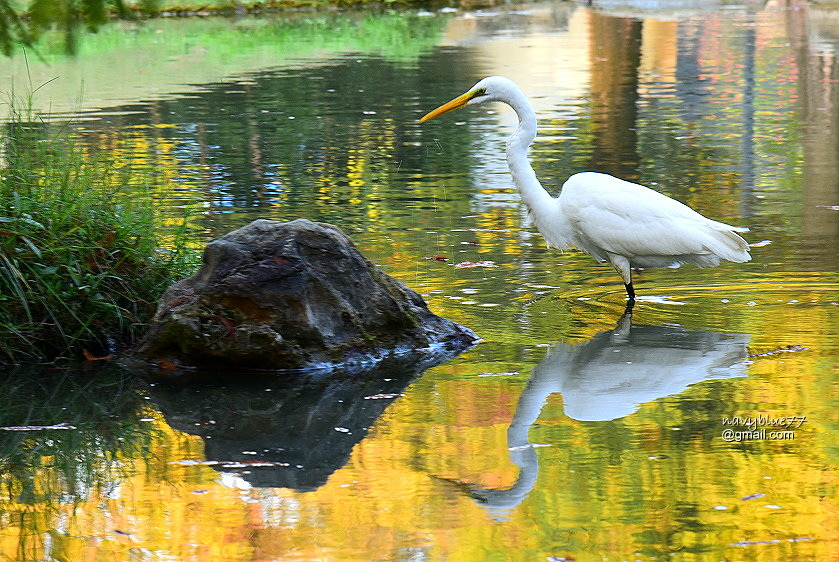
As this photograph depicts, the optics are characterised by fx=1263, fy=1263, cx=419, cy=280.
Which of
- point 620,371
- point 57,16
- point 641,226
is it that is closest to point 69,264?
point 57,16

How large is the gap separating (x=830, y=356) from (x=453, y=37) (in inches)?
951

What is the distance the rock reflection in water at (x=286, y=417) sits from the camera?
5.17 m

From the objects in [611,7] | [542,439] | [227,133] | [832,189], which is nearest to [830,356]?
[542,439]

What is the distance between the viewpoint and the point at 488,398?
5938 mm

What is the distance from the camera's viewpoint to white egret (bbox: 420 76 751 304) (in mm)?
7668

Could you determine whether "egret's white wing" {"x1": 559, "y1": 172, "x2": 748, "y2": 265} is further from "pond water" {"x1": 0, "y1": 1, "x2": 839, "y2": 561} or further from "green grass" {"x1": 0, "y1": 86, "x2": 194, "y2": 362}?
"green grass" {"x1": 0, "y1": 86, "x2": 194, "y2": 362}

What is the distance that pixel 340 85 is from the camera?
20.4m

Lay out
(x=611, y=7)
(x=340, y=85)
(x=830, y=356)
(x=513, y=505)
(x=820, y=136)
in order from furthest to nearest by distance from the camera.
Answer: (x=611, y=7), (x=340, y=85), (x=820, y=136), (x=830, y=356), (x=513, y=505)

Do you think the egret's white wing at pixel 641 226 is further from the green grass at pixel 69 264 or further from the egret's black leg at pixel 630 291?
the green grass at pixel 69 264

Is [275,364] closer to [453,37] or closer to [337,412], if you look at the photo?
[337,412]

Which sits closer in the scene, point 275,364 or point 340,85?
point 275,364

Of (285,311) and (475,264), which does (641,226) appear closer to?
(475,264)

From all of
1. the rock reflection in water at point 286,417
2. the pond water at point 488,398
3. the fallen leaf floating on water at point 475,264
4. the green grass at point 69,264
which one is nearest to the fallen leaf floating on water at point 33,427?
the pond water at point 488,398

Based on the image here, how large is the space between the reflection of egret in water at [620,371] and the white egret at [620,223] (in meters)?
0.55
